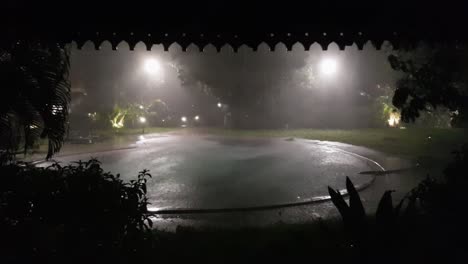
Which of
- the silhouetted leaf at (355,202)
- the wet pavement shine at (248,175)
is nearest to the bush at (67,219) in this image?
the wet pavement shine at (248,175)

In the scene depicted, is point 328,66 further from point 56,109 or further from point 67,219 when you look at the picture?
point 67,219

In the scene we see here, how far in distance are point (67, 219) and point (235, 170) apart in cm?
924

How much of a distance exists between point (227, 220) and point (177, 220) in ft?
3.84

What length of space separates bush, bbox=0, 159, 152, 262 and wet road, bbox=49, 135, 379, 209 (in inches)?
150

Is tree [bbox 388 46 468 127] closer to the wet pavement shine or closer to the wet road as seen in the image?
the wet pavement shine

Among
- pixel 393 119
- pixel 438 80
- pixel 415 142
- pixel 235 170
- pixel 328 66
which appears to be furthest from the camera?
pixel 328 66

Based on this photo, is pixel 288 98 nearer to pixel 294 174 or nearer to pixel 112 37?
pixel 294 174

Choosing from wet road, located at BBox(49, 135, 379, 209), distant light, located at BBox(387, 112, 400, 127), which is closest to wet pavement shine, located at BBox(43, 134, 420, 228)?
wet road, located at BBox(49, 135, 379, 209)

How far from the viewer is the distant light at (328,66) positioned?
31609 millimetres

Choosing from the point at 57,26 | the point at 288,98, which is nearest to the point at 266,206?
the point at 57,26

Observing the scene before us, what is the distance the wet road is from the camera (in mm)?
9766

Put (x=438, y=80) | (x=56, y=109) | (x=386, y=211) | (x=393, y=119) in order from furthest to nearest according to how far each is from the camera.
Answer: (x=393, y=119) < (x=438, y=80) < (x=56, y=109) < (x=386, y=211)

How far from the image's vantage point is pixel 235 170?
541 inches

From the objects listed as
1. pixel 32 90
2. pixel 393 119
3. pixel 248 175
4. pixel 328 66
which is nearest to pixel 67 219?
pixel 32 90
